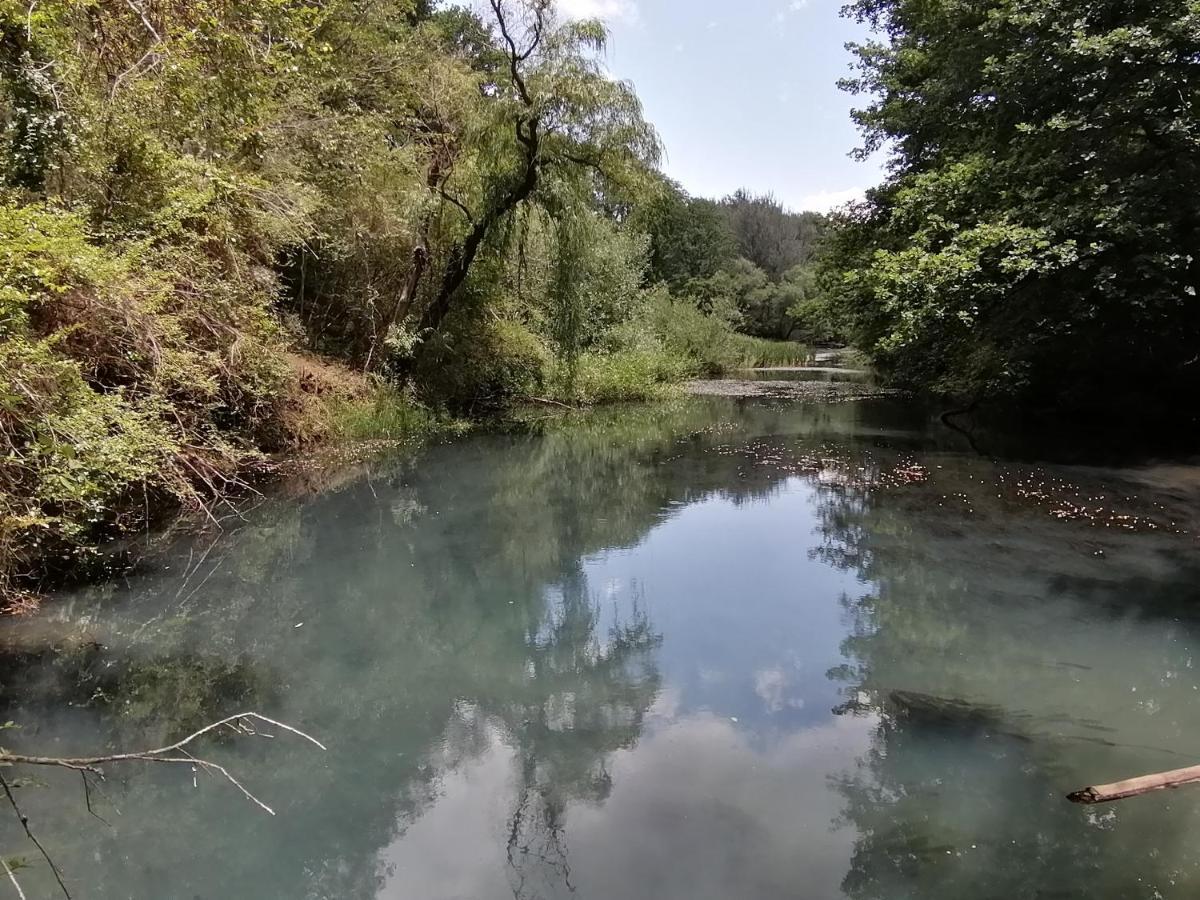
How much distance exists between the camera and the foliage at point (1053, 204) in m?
10.6

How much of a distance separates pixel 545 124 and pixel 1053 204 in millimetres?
8465

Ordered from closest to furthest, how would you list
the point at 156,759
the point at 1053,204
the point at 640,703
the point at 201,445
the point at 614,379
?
1. the point at 156,759
2. the point at 640,703
3. the point at 201,445
4. the point at 1053,204
5. the point at 614,379

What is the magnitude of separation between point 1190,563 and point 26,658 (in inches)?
376

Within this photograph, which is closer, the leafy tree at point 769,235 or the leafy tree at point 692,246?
the leafy tree at point 692,246

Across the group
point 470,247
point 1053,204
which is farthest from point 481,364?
point 1053,204

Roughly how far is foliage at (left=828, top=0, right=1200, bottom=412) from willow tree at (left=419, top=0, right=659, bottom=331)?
16.4ft

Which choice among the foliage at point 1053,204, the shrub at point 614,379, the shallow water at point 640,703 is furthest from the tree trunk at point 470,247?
the shallow water at point 640,703

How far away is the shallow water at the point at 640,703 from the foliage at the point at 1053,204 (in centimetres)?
405

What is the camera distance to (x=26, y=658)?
5262mm

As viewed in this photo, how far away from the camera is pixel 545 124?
45.6 ft

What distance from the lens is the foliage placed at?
10594mm

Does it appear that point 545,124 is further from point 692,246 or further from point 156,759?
point 692,246

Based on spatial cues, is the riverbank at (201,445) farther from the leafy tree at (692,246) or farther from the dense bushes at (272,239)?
the leafy tree at (692,246)

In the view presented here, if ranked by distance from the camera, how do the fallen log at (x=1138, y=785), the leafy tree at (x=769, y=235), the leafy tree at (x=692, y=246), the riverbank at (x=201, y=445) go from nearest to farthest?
the fallen log at (x=1138, y=785) < the riverbank at (x=201, y=445) < the leafy tree at (x=692, y=246) < the leafy tree at (x=769, y=235)
